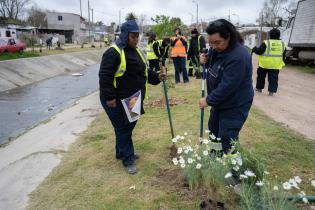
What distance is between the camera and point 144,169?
4703 millimetres

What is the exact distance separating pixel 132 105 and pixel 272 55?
19.1 ft

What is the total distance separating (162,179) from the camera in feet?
14.2

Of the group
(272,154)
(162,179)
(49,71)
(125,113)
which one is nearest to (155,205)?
(162,179)

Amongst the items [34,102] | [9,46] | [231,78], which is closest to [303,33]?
[34,102]

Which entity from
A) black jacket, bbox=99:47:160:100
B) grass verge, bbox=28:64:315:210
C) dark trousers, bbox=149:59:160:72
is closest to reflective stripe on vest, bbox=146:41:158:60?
dark trousers, bbox=149:59:160:72

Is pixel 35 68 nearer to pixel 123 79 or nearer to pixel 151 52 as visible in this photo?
pixel 151 52

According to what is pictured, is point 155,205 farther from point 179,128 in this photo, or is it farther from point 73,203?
point 179,128

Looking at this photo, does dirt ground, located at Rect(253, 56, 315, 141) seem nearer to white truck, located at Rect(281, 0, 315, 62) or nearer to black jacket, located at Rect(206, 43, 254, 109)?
black jacket, located at Rect(206, 43, 254, 109)

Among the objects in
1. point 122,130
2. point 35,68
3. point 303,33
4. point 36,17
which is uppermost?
point 36,17

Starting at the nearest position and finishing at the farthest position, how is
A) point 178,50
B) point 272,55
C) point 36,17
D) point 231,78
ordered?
point 231,78 < point 272,55 < point 178,50 < point 36,17

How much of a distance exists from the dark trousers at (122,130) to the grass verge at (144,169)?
209mm

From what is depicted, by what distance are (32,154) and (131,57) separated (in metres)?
2.74

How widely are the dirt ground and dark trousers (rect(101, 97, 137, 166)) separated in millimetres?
3199

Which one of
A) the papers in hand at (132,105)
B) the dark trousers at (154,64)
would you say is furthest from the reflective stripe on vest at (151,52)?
the papers in hand at (132,105)
